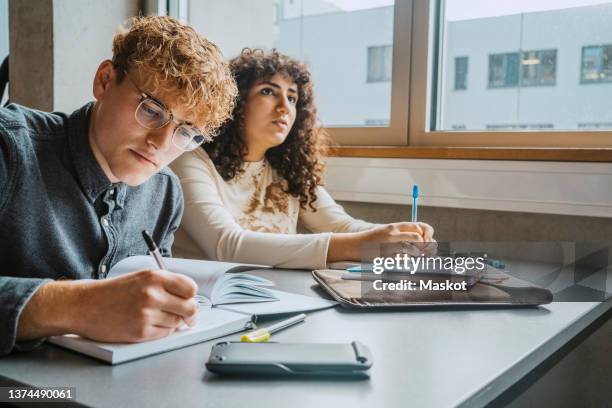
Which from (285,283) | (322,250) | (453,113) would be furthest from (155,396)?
(453,113)

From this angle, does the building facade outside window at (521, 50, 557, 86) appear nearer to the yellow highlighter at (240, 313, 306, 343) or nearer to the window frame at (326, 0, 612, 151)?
the window frame at (326, 0, 612, 151)

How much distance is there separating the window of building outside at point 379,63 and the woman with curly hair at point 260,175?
13.3 inches

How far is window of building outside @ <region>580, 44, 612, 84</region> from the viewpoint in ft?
5.53

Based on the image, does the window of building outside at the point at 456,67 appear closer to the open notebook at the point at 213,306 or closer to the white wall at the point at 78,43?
the white wall at the point at 78,43

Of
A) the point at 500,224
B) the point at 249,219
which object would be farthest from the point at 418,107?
the point at 249,219

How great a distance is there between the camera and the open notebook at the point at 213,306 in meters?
0.69

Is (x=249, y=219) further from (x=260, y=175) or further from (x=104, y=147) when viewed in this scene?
(x=104, y=147)

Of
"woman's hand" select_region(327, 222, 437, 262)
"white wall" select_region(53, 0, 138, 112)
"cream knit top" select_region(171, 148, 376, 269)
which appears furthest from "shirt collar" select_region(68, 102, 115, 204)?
"white wall" select_region(53, 0, 138, 112)

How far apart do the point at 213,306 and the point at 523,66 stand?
1.35m

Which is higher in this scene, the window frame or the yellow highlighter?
the window frame

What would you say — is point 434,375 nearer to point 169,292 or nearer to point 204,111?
point 169,292

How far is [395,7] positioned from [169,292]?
159 centimetres

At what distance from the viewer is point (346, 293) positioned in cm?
104

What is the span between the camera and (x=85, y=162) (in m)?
1.01
